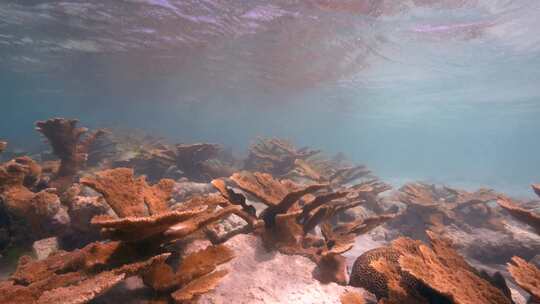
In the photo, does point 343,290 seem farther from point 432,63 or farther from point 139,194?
point 432,63

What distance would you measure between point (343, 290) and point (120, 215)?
2520 mm

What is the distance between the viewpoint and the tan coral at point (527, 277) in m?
2.48

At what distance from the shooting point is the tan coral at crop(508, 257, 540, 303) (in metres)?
2.48

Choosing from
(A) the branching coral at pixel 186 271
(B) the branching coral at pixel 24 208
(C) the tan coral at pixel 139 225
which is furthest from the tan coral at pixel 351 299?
(B) the branching coral at pixel 24 208

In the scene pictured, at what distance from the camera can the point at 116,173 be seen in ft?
9.67

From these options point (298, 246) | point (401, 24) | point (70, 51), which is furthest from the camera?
point (70, 51)

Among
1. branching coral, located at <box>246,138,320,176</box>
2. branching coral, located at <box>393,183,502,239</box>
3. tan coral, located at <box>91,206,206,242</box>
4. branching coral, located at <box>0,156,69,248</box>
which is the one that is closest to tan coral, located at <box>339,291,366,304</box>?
tan coral, located at <box>91,206,206,242</box>

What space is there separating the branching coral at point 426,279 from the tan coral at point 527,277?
0.19 m

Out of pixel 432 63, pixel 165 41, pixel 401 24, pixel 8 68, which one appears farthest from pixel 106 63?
pixel 432 63

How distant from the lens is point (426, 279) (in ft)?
7.77

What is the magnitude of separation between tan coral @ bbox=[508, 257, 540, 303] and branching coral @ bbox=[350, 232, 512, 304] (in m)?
0.19

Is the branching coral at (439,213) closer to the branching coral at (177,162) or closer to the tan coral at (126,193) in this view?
the branching coral at (177,162)

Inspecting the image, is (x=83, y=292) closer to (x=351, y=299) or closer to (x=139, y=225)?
(x=139, y=225)

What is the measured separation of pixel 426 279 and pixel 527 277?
1.16 m
